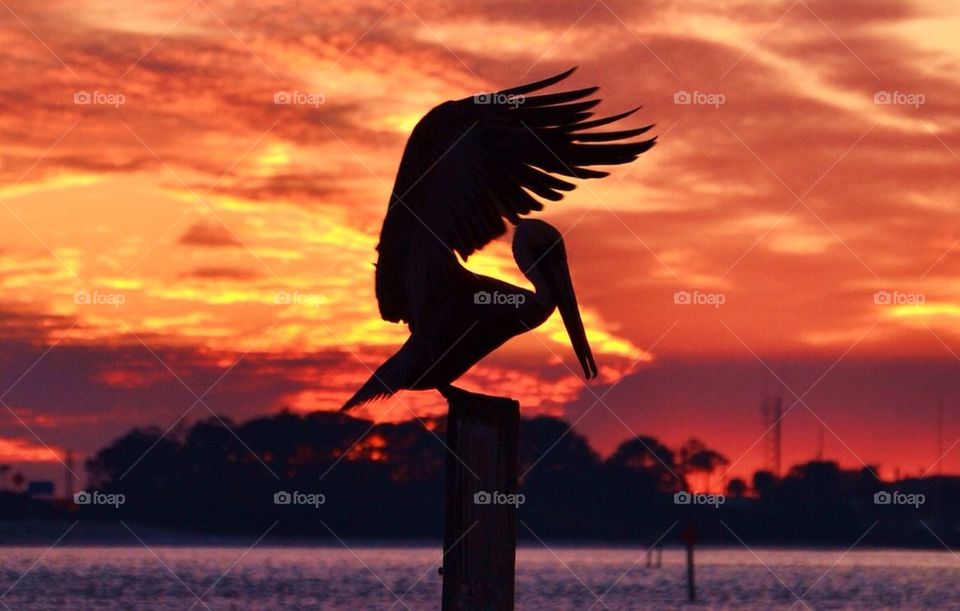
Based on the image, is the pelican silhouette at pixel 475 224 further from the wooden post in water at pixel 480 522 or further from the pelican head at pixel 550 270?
the wooden post in water at pixel 480 522

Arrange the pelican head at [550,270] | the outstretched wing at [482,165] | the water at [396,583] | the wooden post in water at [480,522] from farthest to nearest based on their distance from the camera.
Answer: the water at [396,583]
the outstretched wing at [482,165]
the pelican head at [550,270]
the wooden post in water at [480,522]

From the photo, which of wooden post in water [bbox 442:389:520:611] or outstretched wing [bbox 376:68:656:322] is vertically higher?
outstretched wing [bbox 376:68:656:322]

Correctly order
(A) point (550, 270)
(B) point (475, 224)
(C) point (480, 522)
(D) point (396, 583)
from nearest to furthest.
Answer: (C) point (480, 522), (A) point (550, 270), (B) point (475, 224), (D) point (396, 583)

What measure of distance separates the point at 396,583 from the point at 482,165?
213ft

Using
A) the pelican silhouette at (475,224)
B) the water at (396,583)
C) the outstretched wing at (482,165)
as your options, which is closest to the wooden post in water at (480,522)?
the pelican silhouette at (475,224)

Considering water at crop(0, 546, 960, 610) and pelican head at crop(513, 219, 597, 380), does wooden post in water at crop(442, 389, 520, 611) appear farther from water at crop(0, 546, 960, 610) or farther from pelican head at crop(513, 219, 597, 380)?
water at crop(0, 546, 960, 610)

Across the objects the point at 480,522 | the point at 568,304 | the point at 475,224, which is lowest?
the point at 480,522

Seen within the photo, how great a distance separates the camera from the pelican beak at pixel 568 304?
786 centimetres

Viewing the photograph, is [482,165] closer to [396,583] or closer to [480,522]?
[480,522]

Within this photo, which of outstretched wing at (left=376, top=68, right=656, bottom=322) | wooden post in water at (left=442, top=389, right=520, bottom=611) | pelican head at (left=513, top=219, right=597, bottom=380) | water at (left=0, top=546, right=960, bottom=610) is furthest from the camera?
water at (left=0, top=546, right=960, bottom=610)

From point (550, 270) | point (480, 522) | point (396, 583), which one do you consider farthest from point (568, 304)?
point (396, 583)

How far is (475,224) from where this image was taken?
8508 millimetres

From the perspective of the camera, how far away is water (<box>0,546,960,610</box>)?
200 ft

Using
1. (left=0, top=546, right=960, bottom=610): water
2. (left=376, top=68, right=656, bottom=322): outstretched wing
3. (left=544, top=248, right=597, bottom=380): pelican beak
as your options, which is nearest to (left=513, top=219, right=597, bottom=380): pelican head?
(left=544, top=248, right=597, bottom=380): pelican beak
